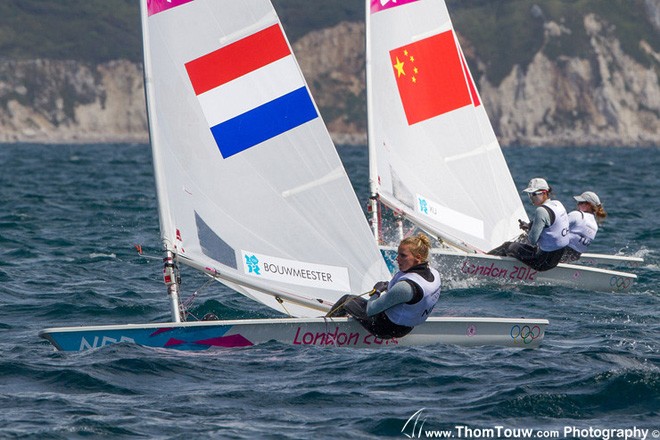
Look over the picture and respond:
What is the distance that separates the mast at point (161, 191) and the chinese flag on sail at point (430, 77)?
722 centimetres

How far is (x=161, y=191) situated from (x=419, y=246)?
97.6 inches

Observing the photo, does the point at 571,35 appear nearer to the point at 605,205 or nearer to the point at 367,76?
the point at 605,205

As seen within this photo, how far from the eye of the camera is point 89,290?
14.8 meters

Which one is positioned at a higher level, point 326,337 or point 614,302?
point 326,337

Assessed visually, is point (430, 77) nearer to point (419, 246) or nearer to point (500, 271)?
point (500, 271)

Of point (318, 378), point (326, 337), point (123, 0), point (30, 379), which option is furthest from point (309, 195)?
point (123, 0)

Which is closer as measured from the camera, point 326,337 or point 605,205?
point 326,337

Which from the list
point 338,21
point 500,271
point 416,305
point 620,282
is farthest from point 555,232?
point 338,21

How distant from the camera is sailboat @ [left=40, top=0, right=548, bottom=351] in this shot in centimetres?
1091

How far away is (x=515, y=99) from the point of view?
12625 centimetres

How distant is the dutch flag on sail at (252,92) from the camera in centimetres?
1126

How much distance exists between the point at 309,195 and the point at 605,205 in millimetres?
19303

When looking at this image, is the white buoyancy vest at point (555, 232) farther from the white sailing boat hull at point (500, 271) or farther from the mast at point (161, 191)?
the mast at point (161, 191)

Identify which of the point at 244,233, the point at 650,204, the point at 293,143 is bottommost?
the point at 650,204
